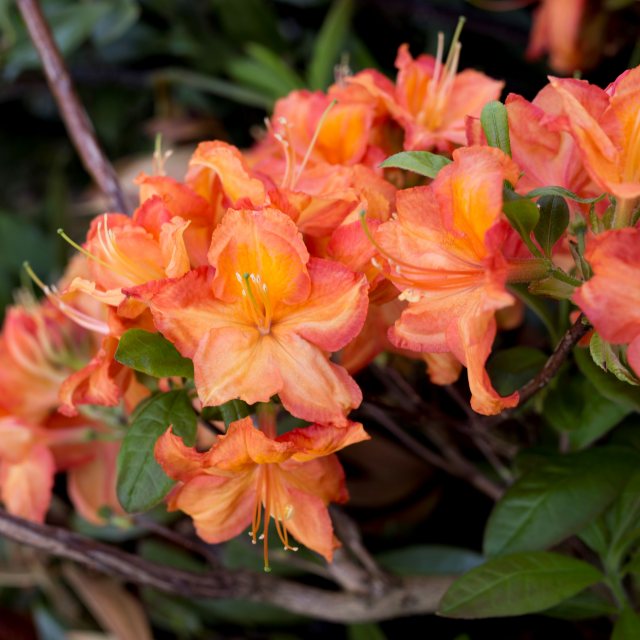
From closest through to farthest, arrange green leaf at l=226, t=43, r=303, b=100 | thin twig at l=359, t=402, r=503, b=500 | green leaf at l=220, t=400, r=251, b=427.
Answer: green leaf at l=220, t=400, r=251, b=427
thin twig at l=359, t=402, r=503, b=500
green leaf at l=226, t=43, r=303, b=100

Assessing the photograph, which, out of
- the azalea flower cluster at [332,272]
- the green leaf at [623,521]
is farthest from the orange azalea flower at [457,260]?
the green leaf at [623,521]

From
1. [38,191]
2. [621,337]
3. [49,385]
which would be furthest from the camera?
[38,191]

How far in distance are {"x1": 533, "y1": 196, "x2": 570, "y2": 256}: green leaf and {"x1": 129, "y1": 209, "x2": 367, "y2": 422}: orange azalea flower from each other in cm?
9

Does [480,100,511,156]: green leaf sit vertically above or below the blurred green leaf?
above

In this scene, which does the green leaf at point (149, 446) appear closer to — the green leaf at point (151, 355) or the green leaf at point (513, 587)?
the green leaf at point (151, 355)

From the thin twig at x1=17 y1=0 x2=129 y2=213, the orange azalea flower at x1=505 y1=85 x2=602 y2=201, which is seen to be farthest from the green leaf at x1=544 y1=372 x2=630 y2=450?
the thin twig at x1=17 y1=0 x2=129 y2=213

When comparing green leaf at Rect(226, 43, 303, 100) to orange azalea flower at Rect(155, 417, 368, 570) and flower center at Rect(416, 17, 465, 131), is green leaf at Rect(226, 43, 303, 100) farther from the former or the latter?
orange azalea flower at Rect(155, 417, 368, 570)

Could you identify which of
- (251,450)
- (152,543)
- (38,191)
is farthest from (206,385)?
(38,191)

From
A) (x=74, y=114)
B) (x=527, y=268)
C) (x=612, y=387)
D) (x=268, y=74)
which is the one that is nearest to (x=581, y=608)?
(x=612, y=387)

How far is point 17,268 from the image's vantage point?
1.07 m

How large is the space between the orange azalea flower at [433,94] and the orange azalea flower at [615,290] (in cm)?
20

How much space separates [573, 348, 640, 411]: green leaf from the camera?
1.65 feet

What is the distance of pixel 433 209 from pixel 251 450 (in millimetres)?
145

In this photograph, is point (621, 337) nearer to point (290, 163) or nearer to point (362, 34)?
point (290, 163)
